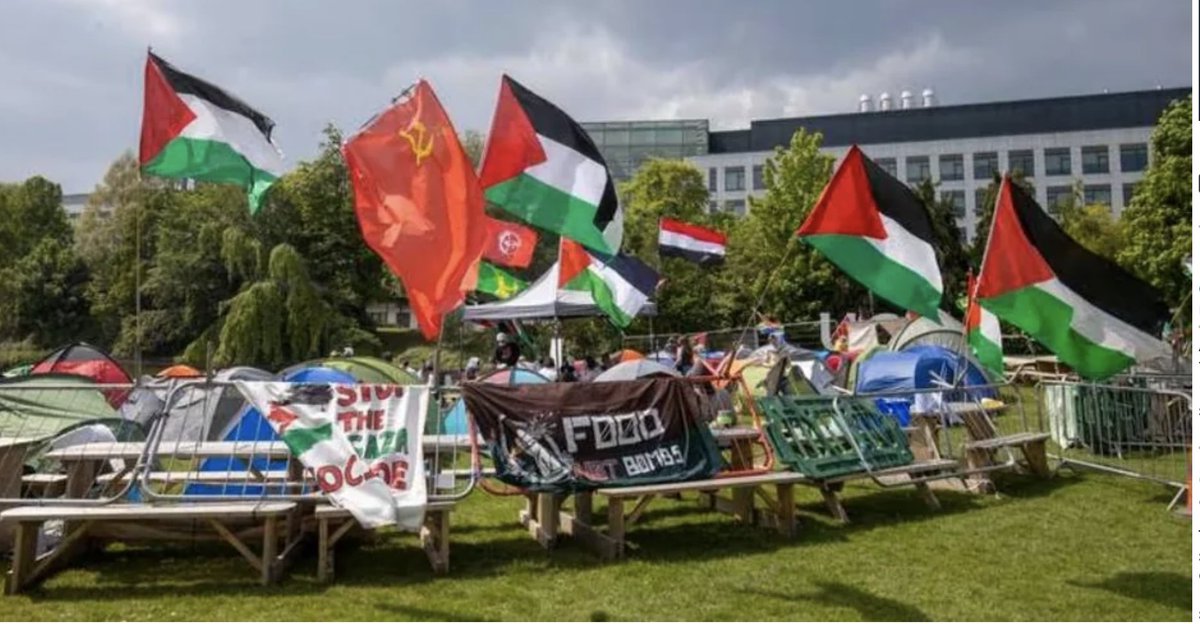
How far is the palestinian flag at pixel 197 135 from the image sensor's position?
339 inches

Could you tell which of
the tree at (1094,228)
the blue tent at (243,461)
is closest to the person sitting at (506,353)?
the blue tent at (243,461)

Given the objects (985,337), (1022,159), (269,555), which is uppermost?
(1022,159)

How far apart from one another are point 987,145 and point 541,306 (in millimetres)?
64846

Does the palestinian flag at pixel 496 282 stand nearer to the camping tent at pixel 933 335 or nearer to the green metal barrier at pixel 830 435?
the camping tent at pixel 933 335

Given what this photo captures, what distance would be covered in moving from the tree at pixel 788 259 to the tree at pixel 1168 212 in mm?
13873

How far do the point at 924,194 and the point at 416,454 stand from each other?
41.8 metres

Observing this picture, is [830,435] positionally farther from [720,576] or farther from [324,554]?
[324,554]

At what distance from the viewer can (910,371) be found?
16500 mm

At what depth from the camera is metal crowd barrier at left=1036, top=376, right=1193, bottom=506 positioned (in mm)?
10727

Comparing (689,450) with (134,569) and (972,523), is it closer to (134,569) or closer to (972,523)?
(972,523)

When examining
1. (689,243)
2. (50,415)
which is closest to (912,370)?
(689,243)

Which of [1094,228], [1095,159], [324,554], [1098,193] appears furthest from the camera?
[1098,193]

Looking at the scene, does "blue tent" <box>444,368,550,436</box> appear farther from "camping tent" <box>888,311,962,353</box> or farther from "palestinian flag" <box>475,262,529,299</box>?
"camping tent" <box>888,311,962,353</box>

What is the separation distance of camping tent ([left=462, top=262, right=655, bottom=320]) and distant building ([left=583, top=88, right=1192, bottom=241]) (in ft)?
182
